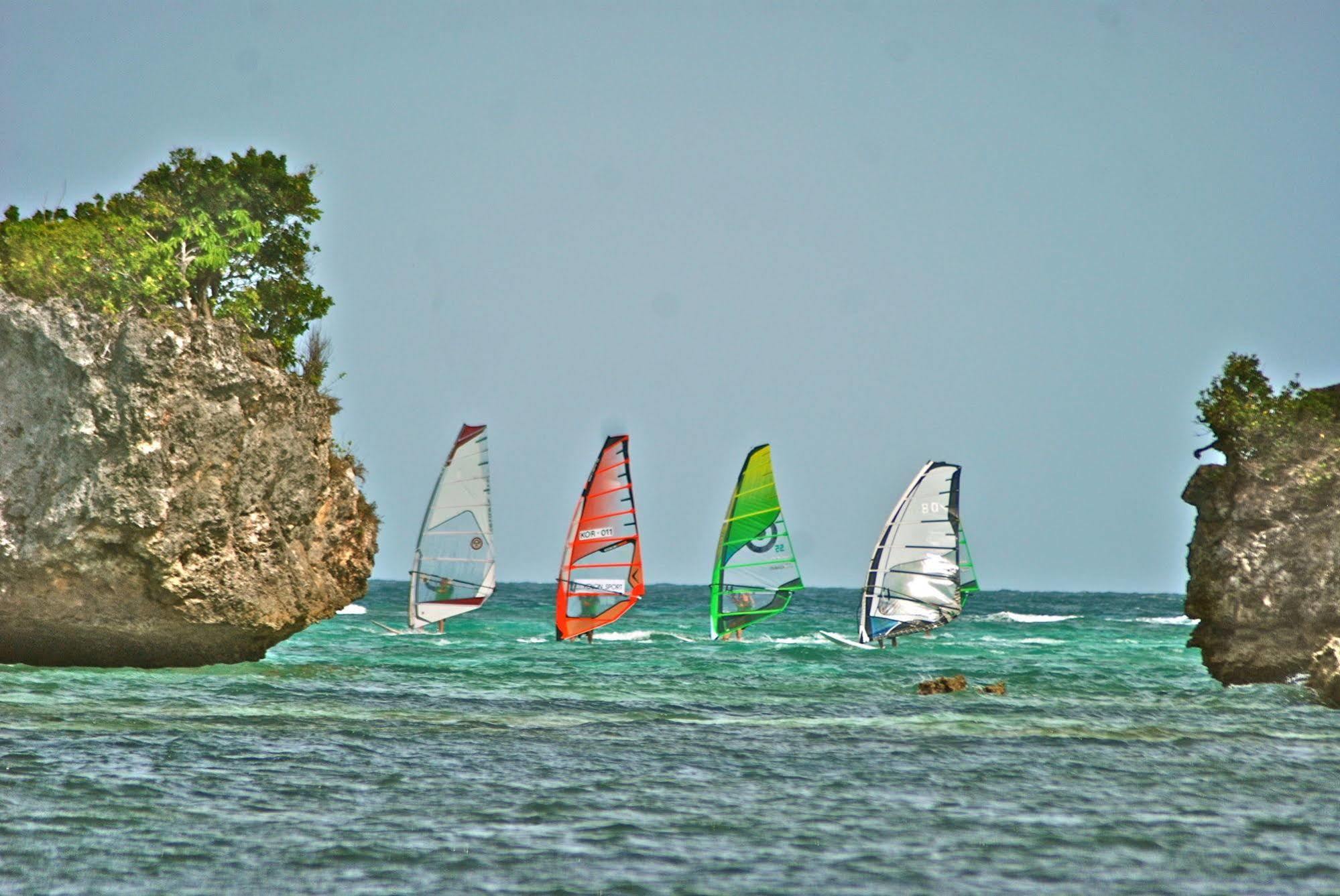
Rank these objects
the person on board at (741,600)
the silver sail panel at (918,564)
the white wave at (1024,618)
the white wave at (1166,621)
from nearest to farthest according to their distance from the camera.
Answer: the silver sail panel at (918,564)
the person on board at (741,600)
the white wave at (1166,621)
the white wave at (1024,618)

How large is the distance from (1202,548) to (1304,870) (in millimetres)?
→ 16453

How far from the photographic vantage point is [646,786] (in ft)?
48.2

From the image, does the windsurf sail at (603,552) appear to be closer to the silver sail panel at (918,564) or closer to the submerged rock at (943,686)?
the silver sail panel at (918,564)

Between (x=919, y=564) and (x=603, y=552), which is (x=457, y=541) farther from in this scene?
(x=919, y=564)

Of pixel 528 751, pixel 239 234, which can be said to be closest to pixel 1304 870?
pixel 528 751

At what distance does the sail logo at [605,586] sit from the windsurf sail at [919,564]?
8.31 meters

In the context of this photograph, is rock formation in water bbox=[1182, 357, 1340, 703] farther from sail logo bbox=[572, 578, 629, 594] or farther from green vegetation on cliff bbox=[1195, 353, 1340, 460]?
sail logo bbox=[572, 578, 629, 594]

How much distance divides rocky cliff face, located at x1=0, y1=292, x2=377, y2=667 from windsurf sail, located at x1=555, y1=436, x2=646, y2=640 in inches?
653

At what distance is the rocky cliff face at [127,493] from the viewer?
23938 mm

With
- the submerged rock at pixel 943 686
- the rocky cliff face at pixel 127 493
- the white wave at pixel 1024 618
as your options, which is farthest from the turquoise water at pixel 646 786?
the white wave at pixel 1024 618

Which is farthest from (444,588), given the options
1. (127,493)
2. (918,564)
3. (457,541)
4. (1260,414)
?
(1260,414)

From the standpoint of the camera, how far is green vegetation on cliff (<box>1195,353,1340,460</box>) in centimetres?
2519

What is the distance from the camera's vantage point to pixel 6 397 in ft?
80.3

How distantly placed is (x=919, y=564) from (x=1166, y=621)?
57.1 metres
